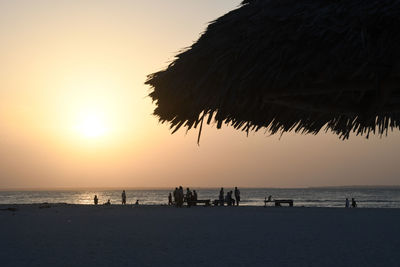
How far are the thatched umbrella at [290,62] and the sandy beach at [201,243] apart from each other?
16.0 ft

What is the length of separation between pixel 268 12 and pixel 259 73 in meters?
0.58

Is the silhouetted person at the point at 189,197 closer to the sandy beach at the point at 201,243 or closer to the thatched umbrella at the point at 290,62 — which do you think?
the sandy beach at the point at 201,243

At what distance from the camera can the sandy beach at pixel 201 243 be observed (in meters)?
9.16

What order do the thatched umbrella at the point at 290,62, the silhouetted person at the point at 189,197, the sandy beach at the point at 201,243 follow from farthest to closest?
the silhouetted person at the point at 189,197, the sandy beach at the point at 201,243, the thatched umbrella at the point at 290,62

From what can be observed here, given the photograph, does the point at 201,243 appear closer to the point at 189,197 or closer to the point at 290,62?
the point at 290,62

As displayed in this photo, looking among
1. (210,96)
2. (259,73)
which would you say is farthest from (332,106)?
(210,96)

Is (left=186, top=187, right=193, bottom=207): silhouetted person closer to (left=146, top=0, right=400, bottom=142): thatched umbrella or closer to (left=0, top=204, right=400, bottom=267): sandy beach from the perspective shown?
(left=0, top=204, right=400, bottom=267): sandy beach

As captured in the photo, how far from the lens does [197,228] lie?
1500 centimetres

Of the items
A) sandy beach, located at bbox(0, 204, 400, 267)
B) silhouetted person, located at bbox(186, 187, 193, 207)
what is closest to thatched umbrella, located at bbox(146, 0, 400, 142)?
sandy beach, located at bbox(0, 204, 400, 267)

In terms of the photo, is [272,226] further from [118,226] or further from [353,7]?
[353,7]

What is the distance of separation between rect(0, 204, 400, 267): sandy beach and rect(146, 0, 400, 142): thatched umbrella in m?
4.86

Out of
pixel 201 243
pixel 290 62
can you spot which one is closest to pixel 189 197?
pixel 201 243

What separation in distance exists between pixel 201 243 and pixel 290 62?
8.27 metres

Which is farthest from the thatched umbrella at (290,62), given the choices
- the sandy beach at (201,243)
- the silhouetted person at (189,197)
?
the silhouetted person at (189,197)
